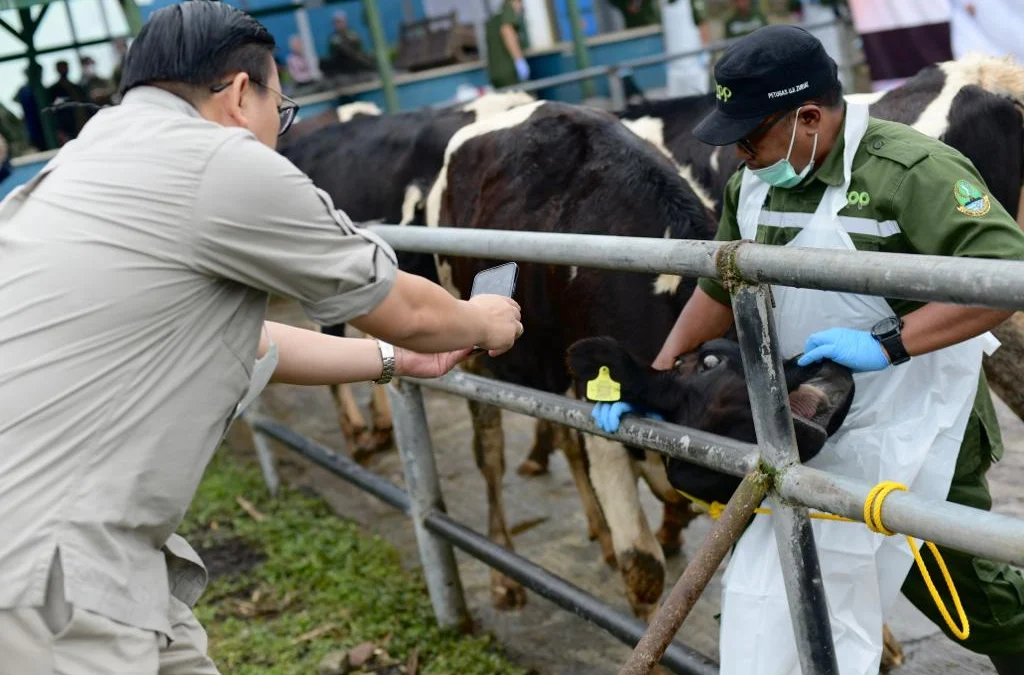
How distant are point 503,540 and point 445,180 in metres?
1.55

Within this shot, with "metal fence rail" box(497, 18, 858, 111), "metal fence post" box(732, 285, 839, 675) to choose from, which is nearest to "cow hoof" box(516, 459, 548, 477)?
"metal fence post" box(732, 285, 839, 675)

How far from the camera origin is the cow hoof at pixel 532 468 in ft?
18.4

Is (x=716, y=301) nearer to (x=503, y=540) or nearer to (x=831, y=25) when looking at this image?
(x=503, y=540)

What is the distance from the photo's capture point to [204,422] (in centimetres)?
188

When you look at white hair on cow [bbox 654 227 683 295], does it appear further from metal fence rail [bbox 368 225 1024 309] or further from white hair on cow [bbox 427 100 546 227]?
white hair on cow [bbox 427 100 546 227]

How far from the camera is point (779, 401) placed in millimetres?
2025

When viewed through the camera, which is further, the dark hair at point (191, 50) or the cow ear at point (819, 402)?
the cow ear at point (819, 402)

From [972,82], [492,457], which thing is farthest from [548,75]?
[972,82]

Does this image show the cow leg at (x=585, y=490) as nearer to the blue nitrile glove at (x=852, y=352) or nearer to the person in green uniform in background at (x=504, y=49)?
the blue nitrile glove at (x=852, y=352)

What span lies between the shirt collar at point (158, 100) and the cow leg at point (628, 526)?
6.74 feet

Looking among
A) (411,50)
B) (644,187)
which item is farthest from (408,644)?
(411,50)

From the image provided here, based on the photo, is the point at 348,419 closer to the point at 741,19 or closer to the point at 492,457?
the point at 492,457

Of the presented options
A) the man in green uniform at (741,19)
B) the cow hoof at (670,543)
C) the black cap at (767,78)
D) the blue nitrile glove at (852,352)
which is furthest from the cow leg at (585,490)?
the man in green uniform at (741,19)

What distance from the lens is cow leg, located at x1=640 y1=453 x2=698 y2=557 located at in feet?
12.5
